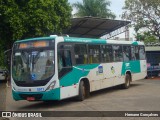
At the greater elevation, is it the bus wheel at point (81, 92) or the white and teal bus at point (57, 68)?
the white and teal bus at point (57, 68)

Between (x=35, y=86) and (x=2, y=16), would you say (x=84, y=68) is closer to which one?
(x=35, y=86)

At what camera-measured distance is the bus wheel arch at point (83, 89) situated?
52.6ft

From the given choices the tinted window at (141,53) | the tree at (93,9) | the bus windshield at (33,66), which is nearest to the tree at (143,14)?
the tree at (93,9)

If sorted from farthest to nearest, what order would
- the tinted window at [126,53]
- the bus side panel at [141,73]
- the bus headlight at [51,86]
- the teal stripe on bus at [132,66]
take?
the bus side panel at [141,73]
the tinted window at [126,53]
the teal stripe on bus at [132,66]
the bus headlight at [51,86]

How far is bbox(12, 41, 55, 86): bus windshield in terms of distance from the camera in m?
14.4

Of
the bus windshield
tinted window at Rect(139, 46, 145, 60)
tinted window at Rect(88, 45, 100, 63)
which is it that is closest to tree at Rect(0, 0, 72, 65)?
tinted window at Rect(139, 46, 145, 60)

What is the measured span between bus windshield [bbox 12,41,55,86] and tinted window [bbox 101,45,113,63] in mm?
4656

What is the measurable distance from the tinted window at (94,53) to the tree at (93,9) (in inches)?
1272

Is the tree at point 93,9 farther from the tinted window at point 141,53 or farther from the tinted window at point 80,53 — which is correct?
the tinted window at point 80,53

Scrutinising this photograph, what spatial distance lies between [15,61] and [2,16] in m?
15.8

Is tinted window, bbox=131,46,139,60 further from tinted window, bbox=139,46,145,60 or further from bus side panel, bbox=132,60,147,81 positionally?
bus side panel, bbox=132,60,147,81

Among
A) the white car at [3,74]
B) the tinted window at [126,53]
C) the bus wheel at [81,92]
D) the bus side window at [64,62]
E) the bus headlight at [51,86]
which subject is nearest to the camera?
the bus headlight at [51,86]

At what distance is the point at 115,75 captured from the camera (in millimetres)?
19953

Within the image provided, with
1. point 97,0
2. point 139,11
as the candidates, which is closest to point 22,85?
point 139,11
